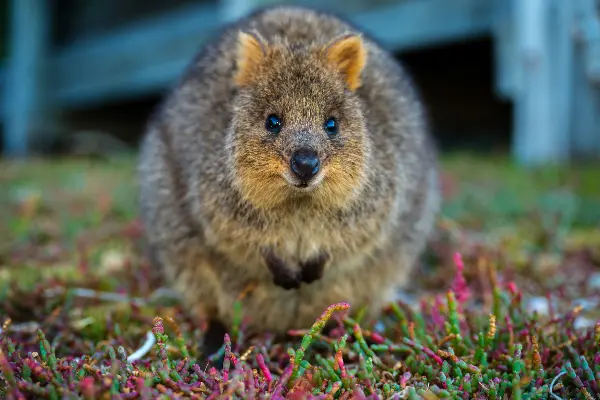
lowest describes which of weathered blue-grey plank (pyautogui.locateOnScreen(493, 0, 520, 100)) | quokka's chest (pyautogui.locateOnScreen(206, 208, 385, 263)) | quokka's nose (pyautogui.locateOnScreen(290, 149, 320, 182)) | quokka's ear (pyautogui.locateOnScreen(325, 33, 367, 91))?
quokka's chest (pyautogui.locateOnScreen(206, 208, 385, 263))

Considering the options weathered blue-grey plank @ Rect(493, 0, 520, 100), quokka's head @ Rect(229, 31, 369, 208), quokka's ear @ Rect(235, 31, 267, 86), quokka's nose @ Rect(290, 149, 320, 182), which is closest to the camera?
quokka's nose @ Rect(290, 149, 320, 182)

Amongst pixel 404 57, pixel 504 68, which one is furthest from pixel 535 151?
pixel 404 57

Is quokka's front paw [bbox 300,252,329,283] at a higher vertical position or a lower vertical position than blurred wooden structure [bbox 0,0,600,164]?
lower

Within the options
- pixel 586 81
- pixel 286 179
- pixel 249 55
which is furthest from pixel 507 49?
pixel 286 179

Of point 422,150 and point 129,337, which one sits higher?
point 422,150

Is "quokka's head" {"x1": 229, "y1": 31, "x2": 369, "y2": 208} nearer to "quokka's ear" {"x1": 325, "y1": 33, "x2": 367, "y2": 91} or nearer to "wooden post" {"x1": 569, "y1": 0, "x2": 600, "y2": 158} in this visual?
"quokka's ear" {"x1": 325, "y1": 33, "x2": 367, "y2": 91}

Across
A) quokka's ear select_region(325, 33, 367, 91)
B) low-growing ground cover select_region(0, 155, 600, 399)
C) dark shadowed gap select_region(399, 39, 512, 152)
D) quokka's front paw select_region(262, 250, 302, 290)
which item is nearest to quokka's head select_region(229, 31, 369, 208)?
quokka's ear select_region(325, 33, 367, 91)

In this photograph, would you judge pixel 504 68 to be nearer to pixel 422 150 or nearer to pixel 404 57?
pixel 404 57

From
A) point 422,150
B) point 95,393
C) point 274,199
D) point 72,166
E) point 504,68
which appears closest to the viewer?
point 95,393
